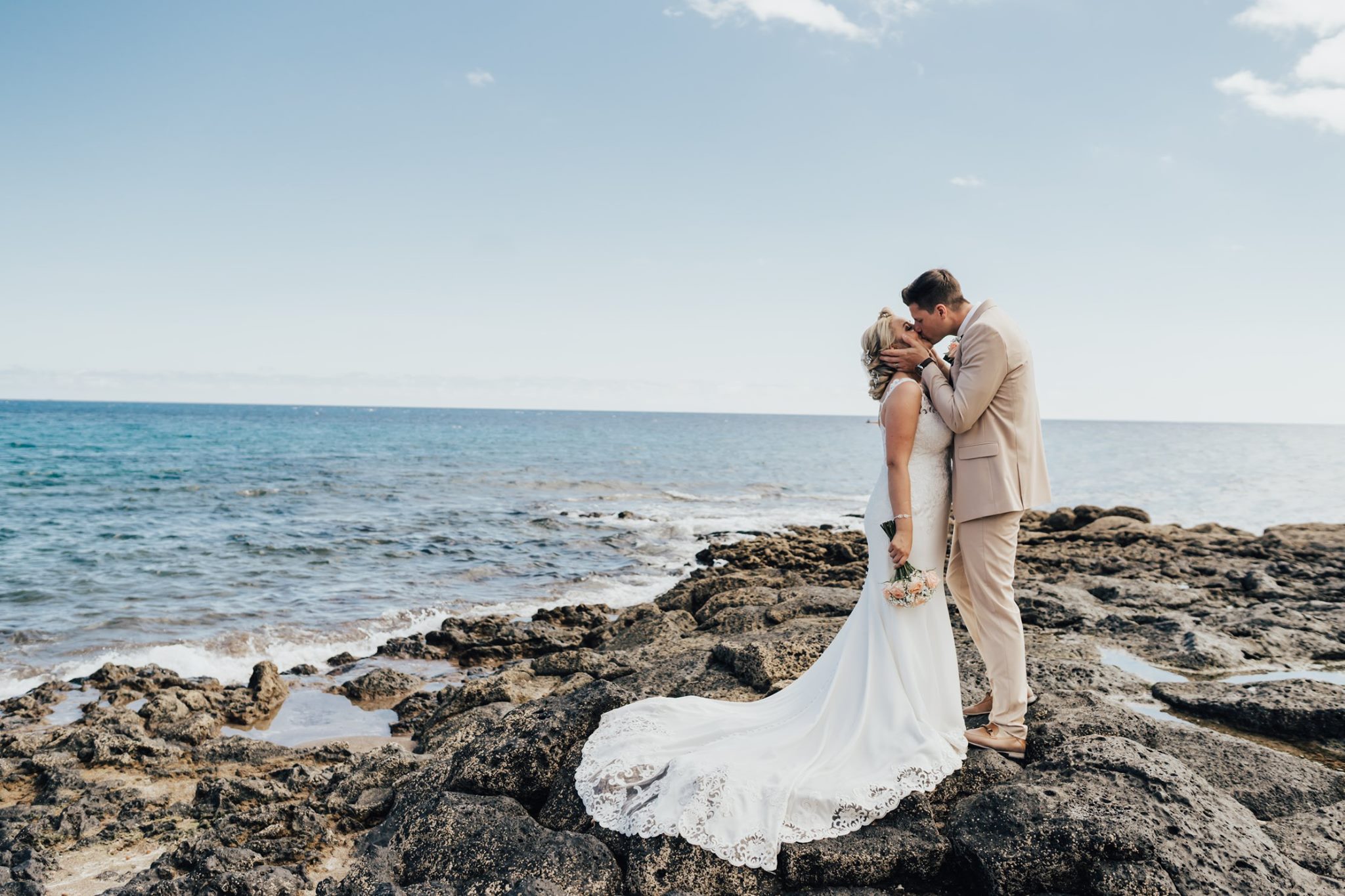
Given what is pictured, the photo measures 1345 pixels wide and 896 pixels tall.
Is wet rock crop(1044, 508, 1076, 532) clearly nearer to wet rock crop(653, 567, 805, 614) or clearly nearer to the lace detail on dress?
wet rock crop(653, 567, 805, 614)

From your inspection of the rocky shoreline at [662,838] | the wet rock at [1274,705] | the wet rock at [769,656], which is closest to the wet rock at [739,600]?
the rocky shoreline at [662,838]

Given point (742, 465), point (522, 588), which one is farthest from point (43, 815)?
point (742, 465)

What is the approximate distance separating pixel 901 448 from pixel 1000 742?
187 centimetres

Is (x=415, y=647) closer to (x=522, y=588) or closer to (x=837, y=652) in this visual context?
(x=522, y=588)

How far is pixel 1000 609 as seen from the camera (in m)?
4.96

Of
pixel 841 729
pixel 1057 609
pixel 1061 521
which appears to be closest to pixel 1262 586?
pixel 1057 609

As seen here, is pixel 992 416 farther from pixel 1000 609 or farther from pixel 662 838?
pixel 662 838

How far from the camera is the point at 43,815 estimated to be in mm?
6430

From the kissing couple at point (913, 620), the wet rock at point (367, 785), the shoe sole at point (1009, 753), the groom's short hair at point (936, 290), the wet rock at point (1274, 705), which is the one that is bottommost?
the wet rock at point (367, 785)

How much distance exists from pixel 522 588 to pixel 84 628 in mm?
7628

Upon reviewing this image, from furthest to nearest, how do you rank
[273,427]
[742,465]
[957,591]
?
[273,427], [742,465], [957,591]

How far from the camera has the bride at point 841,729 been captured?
4207 millimetres

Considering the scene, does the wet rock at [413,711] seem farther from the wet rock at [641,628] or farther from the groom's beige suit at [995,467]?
the groom's beige suit at [995,467]

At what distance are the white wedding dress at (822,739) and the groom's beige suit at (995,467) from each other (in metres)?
0.16
